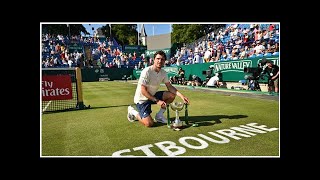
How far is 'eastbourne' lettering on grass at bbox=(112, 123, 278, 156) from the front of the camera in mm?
3324

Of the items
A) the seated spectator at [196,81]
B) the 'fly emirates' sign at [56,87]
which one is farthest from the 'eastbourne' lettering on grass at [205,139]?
the seated spectator at [196,81]

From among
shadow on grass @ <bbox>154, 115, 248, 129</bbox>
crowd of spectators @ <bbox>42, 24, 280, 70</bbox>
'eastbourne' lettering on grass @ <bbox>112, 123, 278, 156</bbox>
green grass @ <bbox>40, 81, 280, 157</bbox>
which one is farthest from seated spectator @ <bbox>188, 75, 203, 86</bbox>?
'eastbourne' lettering on grass @ <bbox>112, 123, 278, 156</bbox>

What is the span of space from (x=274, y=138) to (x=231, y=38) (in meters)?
7.53

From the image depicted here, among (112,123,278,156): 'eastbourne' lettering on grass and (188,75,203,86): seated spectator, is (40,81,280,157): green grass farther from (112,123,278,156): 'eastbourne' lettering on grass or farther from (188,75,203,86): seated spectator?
(188,75,203,86): seated spectator

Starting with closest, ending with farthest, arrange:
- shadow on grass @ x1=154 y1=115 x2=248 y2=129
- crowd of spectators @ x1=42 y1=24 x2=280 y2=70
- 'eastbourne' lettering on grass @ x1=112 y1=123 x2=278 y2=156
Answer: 'eastbourne' lettering on grass @ x1=112 y1=123 x2=278 y2=156 < shadow on grass @ x1=154 y1=115 x2=248 y2=129 < crowd of spectators @ x1=42 y1=24 x2=280 y2=70

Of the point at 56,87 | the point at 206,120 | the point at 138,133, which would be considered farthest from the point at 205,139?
the point at 56,87

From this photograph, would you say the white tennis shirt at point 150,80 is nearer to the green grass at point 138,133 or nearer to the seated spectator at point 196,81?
the green grass at point 138,133

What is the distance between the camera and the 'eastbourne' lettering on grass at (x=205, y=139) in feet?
10.9

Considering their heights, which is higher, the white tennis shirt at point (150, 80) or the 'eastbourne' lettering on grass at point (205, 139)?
the white tennis shirt at point (150, 80)

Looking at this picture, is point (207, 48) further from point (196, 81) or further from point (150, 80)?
point (150, 80)
